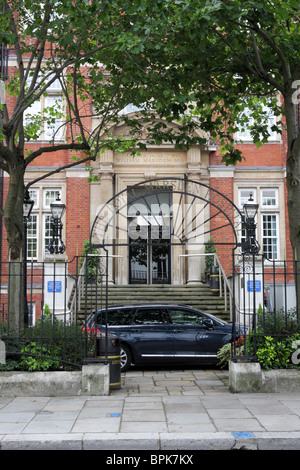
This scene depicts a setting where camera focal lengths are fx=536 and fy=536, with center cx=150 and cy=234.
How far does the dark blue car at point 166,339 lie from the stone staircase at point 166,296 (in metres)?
3.89

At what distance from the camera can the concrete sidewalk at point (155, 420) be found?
6277 mm

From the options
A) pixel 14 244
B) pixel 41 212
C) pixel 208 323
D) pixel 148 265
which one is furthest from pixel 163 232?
pixel 14 244

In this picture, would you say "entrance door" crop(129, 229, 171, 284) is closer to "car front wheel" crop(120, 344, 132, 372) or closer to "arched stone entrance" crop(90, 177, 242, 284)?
"arched stone entrance" crop(90, 177, 242, 284)

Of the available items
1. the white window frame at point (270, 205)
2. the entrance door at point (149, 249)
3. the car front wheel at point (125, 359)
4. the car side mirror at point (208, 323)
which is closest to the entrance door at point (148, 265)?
the entrance door at point (149, 249)

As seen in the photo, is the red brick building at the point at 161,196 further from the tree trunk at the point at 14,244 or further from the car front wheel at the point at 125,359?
the tree trunk at the point at 14,244

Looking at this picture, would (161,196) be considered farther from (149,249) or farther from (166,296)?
(166,296)

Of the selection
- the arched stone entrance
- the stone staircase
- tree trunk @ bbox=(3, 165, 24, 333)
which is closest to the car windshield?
tree trunk @ bbox=(3, 165, 24, 333)

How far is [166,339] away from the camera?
1233 centimetres

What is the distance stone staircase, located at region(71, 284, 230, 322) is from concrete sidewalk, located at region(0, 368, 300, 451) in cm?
673

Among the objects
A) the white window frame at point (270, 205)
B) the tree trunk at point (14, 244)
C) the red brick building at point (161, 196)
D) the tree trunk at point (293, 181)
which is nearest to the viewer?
the tree trunk at point (14, 244)

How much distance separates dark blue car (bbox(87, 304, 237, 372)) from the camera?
40.2ft

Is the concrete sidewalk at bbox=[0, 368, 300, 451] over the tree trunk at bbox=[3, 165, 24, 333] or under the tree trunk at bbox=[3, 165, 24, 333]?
under
